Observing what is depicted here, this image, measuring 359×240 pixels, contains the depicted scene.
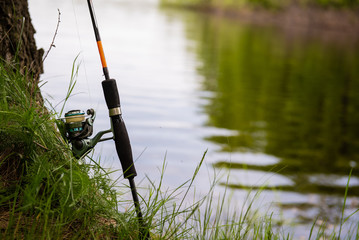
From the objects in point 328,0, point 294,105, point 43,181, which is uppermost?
point 328,0

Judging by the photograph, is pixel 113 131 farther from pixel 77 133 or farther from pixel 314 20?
pixel 314 20

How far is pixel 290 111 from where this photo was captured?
902 cm

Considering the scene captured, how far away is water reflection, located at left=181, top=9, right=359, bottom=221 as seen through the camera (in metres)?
5.72

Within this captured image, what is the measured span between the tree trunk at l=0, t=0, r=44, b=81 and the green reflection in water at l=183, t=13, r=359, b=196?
1.22 metres

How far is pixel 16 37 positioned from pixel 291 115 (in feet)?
22.0

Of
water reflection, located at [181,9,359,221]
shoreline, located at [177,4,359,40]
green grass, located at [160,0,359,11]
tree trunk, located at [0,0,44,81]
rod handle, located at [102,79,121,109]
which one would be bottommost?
water reflection, located at [181,9,359,221]

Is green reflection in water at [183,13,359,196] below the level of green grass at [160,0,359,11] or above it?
below

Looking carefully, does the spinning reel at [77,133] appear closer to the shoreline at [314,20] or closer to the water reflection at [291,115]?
the water reflection at [291,115]

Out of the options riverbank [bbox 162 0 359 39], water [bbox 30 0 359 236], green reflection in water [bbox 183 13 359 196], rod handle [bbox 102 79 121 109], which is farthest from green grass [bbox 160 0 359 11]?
rod handle [bbox 102 79 121 109]


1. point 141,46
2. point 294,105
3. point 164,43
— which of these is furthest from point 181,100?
point 164,43

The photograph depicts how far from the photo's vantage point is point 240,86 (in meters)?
11.3

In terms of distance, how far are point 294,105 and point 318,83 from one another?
3365 mm

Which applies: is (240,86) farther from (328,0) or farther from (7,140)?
(328,0)

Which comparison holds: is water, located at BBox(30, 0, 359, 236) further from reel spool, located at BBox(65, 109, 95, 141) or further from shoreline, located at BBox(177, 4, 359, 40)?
shoreline, located at BBox(177, 4, 359, 40)
